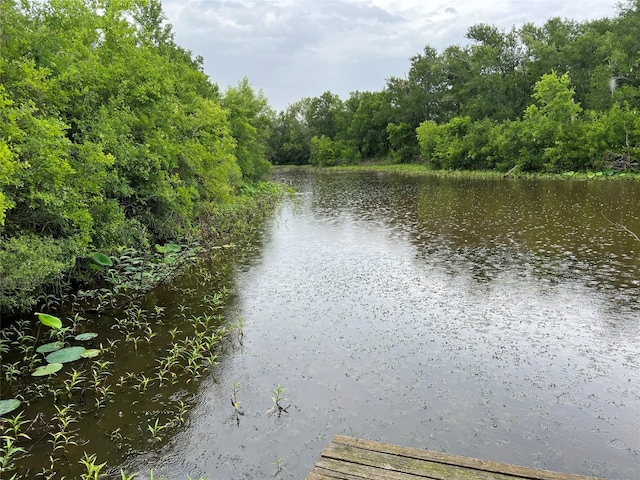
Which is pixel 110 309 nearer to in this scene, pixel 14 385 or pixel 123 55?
pixel 14 385

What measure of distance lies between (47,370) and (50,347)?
3.28 feet

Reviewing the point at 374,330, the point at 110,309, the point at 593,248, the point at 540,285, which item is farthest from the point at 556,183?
the point at 110,309

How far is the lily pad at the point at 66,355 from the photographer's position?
6.60 meters

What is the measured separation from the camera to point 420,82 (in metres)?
61.8

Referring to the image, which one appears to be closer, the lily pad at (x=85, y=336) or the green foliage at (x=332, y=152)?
the lily pad at (x=85, y=336)

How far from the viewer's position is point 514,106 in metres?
47.7

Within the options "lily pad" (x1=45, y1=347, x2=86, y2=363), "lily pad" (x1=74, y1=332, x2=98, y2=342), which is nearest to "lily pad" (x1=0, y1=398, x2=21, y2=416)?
"lily pad" (x1=45, y1=347, x2=86, y2=363)

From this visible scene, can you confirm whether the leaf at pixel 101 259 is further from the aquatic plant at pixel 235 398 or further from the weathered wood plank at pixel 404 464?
the weathered wood plank at pixel 404 464

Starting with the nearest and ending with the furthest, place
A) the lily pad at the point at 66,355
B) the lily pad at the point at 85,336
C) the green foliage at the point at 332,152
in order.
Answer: the lily pad at the point at 66,355, the lily pad at the point at 85,336, the green foliage at the point at 332,152

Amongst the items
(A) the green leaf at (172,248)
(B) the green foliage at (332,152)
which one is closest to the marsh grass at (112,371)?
(A) the green leaf at (172,248)

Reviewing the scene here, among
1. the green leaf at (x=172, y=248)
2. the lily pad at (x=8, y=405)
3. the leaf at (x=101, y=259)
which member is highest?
the leaf at (x=101, y=259)

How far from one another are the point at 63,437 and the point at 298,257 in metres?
8.75

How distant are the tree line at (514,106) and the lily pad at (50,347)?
37.2 m

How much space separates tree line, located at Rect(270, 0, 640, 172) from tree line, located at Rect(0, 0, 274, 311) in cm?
3080
